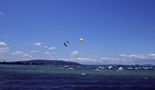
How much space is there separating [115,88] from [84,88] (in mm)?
5667

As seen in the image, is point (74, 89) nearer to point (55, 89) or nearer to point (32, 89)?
point (55, 89)

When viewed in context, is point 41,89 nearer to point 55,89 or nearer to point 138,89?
point 55,89

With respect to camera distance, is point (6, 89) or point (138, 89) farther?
point (138, 89)

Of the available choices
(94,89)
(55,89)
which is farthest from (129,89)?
(55,89)

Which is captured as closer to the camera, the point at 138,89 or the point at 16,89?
the point at 16,89

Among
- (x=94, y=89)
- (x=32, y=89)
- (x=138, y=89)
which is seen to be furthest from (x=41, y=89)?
(x=138, y=89)

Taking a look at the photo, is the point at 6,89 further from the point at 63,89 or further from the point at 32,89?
the point at 63,89

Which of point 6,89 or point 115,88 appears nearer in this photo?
point 6,89

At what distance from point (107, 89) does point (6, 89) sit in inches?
676

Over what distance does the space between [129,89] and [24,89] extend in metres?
18.2

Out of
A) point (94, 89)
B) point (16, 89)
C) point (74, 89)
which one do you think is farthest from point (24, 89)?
point (94, 89)

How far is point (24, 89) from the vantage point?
154 feet

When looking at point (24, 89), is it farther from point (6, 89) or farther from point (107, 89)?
point (107, 89)

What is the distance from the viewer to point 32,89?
47.2m
